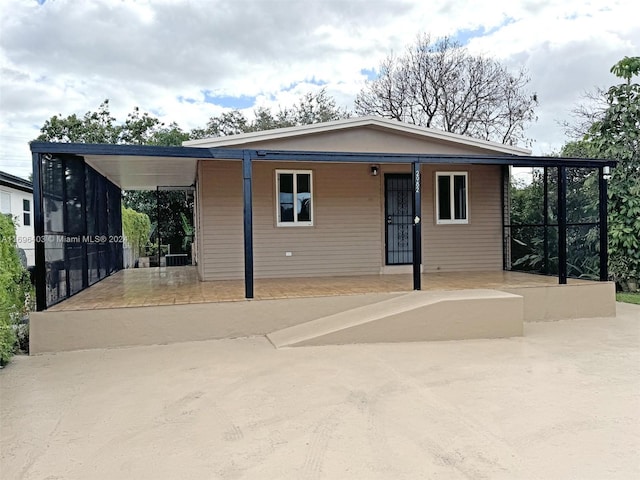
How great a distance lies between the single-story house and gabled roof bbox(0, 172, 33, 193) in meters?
4.33

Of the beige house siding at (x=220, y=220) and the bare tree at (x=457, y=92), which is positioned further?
the bare tree at (x=457, y=92)

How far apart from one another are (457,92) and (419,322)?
17.1 metres

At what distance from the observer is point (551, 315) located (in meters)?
7.68

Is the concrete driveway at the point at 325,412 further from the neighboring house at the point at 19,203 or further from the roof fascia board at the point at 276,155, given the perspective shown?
the neighboring house at the point at 19,203

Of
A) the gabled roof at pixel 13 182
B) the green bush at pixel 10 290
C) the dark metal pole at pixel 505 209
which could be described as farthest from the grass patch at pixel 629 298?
the gabled roof at pixel 13 182

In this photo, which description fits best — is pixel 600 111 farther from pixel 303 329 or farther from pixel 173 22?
pixel 173 22

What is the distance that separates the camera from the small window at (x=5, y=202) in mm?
13323

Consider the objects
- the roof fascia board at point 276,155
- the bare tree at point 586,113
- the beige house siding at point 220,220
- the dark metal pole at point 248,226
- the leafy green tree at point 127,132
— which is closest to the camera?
the roof fascia board at point 276,155

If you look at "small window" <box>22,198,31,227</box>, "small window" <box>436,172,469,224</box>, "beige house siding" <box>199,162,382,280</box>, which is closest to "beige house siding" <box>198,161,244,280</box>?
"beige house siding" <box>199,162,382,280</box>

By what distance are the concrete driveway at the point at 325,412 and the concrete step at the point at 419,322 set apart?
0.22 m

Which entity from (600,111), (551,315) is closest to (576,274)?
(551,315)

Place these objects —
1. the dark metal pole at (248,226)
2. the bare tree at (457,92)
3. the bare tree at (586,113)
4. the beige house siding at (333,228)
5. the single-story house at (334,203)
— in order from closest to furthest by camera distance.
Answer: the dark metal pole at (248,226) < the single-story house at (334,203) < the beige house siding at (333,228) < the bare tree at (586,113) < the bare tree at (457,92)

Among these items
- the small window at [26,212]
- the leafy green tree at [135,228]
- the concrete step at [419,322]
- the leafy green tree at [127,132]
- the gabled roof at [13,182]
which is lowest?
the concrete step at [419,322]

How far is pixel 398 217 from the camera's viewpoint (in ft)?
32.4
